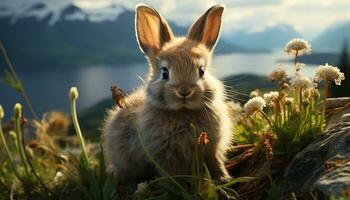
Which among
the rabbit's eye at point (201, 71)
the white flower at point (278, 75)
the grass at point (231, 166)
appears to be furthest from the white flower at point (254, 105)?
the rabbit's eye at point (201, 71)

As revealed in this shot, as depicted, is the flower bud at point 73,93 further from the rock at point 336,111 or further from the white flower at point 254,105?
the rock at point 336,111

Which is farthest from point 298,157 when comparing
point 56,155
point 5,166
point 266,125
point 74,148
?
point 74,148

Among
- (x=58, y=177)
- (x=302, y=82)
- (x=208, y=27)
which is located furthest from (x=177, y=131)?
(x=58, y=177)

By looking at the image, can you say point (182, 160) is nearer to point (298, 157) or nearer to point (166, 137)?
point (166, 137)

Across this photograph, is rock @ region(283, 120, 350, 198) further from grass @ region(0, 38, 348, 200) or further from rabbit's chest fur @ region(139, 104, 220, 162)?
rabbit's chest fur @ region(139, 104, 220, 162)

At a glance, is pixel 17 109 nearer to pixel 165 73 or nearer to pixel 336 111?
pixel 165 73

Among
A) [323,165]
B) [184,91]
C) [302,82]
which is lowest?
[323,165]
